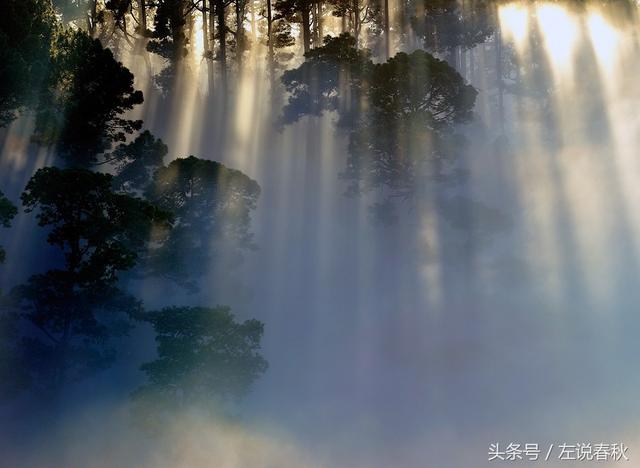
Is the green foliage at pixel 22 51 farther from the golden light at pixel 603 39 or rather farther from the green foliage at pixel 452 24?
the golden light at pixel 603 39

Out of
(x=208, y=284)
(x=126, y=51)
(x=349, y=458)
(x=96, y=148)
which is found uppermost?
(x=126, y=51)

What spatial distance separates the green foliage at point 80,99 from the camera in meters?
32.9

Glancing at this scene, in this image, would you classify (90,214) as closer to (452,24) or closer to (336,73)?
(336,73)

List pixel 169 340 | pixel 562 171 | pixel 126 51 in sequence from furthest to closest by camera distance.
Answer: pixel 126 51 → pixel 562 171 → pixel 169 340

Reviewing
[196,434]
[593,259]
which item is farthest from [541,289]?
Answer: [196,434]

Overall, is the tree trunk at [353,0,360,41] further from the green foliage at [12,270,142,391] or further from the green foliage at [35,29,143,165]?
the green foliage at [12,270,142,391]

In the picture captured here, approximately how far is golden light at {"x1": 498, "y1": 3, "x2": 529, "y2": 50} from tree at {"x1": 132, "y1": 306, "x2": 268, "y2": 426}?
44.6 m

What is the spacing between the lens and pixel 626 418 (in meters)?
29.4

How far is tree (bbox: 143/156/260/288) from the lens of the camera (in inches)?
1236

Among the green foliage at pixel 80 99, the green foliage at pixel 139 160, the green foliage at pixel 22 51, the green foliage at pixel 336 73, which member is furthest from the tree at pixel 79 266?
the green foliage at pixel 336 73

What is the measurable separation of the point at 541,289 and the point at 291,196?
16.1 meters

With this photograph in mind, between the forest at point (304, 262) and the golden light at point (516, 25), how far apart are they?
658 cm

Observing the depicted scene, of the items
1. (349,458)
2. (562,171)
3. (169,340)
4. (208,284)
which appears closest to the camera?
(169,340)

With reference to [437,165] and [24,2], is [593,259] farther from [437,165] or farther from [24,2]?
[24,2]
